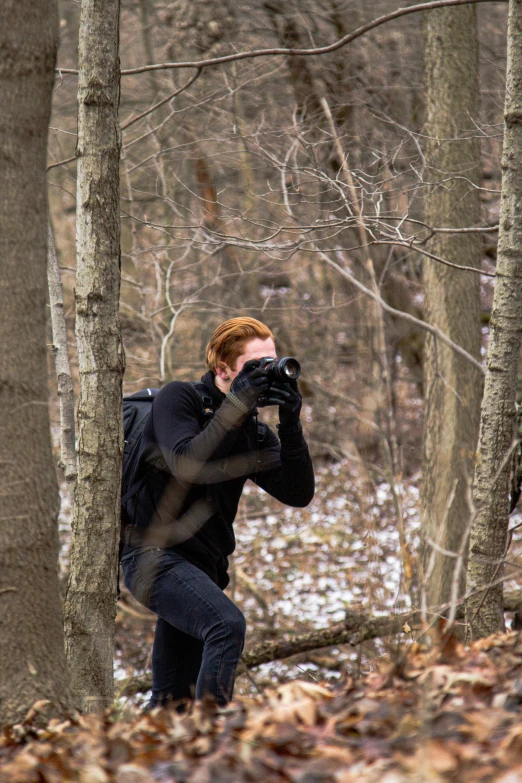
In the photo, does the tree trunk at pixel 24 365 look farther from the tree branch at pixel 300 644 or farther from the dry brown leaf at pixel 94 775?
the tree branch at pixel 300 644

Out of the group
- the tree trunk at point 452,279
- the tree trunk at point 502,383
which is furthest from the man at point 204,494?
the tree trunk at point 452,279

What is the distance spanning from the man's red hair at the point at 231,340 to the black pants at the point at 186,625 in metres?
0.83

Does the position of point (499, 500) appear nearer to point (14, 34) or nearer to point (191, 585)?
point (191, 585)

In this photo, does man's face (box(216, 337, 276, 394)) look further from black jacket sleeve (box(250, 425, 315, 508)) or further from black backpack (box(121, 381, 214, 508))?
black jacket sleeve (box(250, 425, 315, 508))

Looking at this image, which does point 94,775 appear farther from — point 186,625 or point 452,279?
point 452,279

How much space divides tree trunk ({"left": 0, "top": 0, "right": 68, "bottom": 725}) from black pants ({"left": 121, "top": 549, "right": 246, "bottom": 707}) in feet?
1.97

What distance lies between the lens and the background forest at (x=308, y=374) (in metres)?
2.22

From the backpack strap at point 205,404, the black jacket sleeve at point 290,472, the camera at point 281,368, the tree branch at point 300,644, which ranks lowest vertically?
the tree branch at point 300,644

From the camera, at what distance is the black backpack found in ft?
11.1

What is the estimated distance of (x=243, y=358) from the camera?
137 inches

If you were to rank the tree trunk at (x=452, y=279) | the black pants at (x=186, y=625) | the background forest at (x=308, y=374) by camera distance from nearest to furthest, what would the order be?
the background forest at (x=308, y=374) → the black pants at (x=186, y=625) → the tree trunk at (x=452, y=279)

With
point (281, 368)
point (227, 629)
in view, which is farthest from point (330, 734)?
point (281, 368)

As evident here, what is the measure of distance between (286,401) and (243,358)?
0.89 ft

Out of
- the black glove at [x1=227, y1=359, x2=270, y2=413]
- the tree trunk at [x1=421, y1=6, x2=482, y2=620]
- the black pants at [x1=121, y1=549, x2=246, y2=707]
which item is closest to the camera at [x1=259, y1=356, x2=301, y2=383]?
the black glove at [x1=227, y1=359, x2=270, y2=413]
